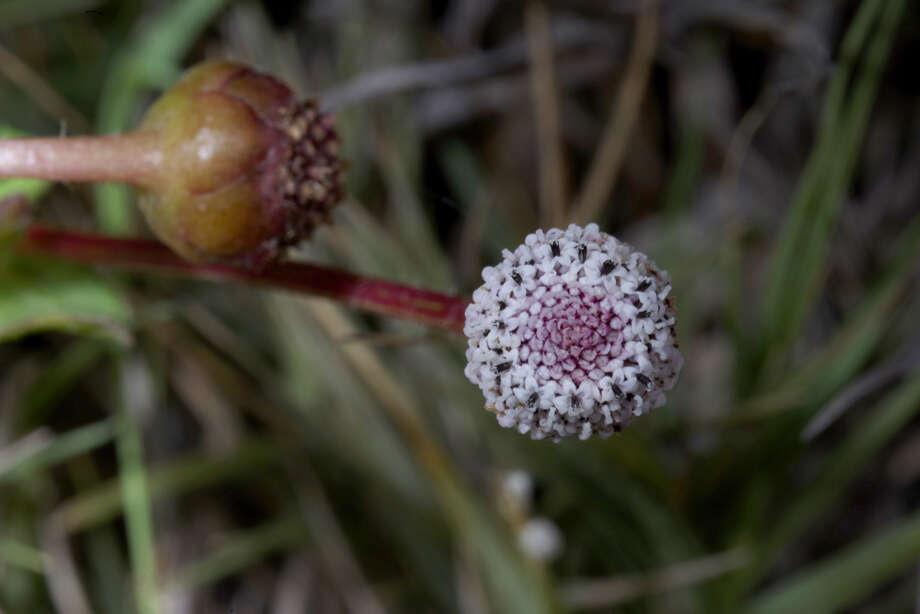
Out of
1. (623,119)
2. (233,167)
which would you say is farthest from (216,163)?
(623,119)

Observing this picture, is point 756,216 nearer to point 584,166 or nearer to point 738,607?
point 584,166

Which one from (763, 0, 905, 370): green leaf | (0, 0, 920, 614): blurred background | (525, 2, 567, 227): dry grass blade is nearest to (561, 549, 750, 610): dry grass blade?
(0, 0, 920, 614): blurred background

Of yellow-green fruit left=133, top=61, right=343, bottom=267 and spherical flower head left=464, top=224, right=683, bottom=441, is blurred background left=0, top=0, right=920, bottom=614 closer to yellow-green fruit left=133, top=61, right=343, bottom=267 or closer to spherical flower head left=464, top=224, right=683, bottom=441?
yellow-green fruit left=133, top=61, right=343, bottom=267

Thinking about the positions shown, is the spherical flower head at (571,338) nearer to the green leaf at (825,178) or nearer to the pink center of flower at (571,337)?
the pink center of flower at (571,337)

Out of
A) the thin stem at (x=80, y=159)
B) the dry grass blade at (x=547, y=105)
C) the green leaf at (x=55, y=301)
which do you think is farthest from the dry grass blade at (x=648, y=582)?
the thin stem at (x=80, y=159)

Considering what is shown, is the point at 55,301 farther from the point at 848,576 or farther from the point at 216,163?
the point at 848,576
